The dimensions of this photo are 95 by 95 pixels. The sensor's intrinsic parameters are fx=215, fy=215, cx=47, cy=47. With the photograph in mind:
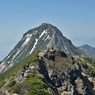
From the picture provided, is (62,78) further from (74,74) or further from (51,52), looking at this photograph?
(51,52)

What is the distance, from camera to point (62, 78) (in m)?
107

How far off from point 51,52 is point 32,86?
7690 cm

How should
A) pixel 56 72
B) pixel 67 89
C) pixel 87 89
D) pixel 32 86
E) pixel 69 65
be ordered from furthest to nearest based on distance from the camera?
pixel 69 65 < pixel 87 89 < pixel 56 72 < pixel 67 89 < pixel 32 86

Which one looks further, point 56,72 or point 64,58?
point 64,58

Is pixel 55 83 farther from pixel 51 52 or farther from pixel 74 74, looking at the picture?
pixel 51 52

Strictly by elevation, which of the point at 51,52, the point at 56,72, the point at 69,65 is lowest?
the point at 56,72

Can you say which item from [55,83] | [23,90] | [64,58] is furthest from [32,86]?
[64,58]

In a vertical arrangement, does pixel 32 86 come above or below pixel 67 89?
below

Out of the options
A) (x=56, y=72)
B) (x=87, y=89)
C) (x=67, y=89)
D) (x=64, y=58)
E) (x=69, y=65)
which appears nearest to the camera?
(x=67, y=89)

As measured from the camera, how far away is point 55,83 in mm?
102500

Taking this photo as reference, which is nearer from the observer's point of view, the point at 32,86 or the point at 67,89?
the point at 32,86

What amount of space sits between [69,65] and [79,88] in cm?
1846

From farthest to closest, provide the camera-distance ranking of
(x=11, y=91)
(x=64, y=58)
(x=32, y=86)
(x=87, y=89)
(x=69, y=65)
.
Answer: (x=64, y=58) → (x=69, y=65) → (x=87, y=89) → (x=32, y=86) → (x=11, y=91)

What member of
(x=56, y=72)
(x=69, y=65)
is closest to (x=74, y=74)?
(x=69, y=65)
